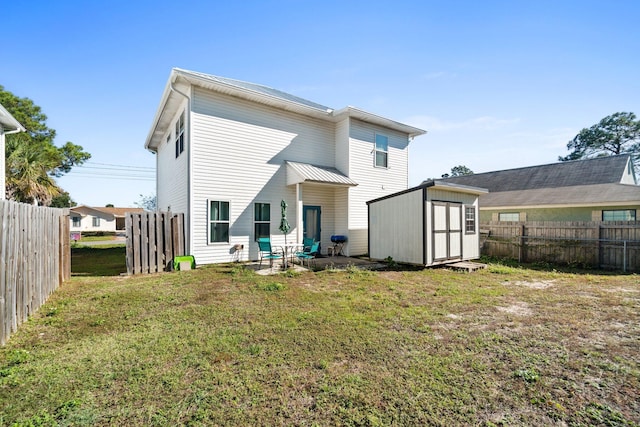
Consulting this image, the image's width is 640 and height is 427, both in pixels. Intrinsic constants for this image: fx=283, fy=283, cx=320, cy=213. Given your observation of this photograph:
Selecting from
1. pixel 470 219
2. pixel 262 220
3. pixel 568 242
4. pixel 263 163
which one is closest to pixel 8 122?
pixel 263 163

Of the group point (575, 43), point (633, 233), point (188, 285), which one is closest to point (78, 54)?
point (188, 285)

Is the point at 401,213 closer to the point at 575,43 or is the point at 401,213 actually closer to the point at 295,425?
the point at 575,43

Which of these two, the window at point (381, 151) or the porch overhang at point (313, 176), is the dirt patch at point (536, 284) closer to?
the porch overhang at point (313, 176)

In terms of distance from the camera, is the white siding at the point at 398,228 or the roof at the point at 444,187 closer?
the roof at the point at 444,187

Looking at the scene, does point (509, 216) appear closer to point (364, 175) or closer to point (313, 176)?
point (364, 175)

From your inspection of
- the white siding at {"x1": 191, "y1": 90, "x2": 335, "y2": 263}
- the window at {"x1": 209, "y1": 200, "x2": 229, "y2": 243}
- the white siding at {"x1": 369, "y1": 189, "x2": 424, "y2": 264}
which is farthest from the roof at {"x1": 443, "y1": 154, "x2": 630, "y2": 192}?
the window at {"x1": 209, "y1": 200, "x2": 229, "y2": 243}

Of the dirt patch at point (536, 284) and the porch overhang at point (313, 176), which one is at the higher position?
the porch overhang at point (313, 176)

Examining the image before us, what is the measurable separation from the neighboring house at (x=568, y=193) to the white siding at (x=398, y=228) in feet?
33.0

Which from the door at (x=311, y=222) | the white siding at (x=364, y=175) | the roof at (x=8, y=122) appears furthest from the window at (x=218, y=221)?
the roof at (x=8, y=122)

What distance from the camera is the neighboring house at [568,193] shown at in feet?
43.3

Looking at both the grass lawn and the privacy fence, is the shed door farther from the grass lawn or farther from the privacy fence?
the grass lawn

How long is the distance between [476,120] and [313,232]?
8909mm

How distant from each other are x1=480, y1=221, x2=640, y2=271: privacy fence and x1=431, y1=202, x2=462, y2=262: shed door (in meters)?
3.21

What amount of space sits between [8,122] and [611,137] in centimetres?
5058
